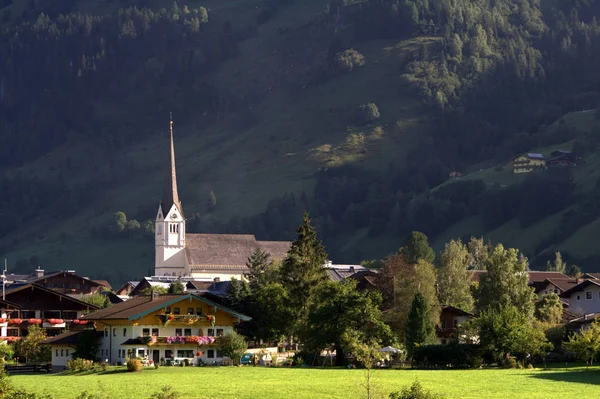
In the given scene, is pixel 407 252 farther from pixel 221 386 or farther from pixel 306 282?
pixel 221 386

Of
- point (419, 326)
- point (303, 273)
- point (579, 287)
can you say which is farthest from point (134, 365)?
point (579, 287)

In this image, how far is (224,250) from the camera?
194000mm

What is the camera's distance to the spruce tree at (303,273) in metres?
107

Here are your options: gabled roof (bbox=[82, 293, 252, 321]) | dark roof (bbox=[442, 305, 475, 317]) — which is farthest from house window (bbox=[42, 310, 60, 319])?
dark roof (bbox=[442, 305, 475, 317])

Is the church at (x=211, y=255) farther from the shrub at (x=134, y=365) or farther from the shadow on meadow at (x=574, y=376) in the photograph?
the shadow on meadow at (x=574, y=376)

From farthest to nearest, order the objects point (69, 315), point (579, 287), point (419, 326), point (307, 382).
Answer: point (579, 287), point (69, 315), point (419, 326), point (307, 382)

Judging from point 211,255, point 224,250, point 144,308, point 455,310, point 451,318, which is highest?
point 224,250

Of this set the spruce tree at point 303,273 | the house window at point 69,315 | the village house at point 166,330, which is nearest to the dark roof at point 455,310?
the spruce tree at point 303,273

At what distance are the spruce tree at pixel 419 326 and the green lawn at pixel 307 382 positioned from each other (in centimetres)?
1081

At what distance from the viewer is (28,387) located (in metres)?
71.3

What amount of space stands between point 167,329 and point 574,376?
3177 cm

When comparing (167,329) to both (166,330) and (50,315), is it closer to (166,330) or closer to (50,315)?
(166,330)

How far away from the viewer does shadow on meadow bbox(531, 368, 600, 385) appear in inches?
2931

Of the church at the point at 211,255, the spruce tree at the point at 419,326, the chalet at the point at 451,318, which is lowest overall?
the spruce tree at the point at 419,326
